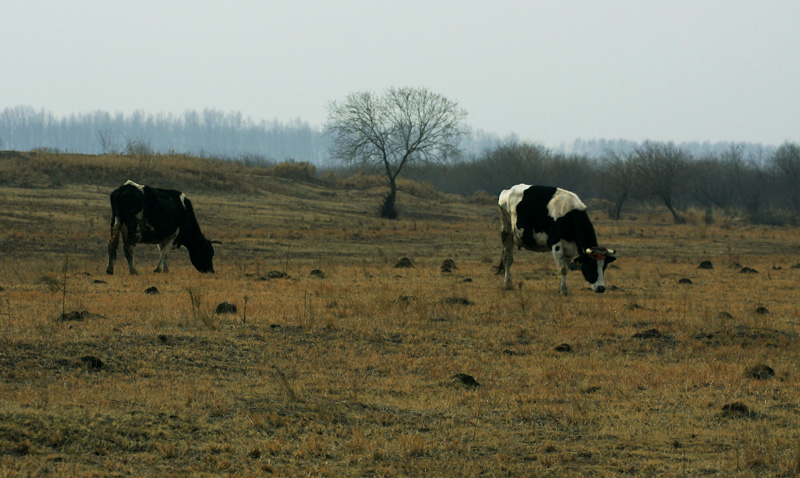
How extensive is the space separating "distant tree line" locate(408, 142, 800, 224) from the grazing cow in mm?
41176

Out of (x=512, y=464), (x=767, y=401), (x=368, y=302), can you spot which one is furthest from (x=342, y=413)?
(x=368, y=302)

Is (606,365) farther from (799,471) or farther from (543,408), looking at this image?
(799,471)

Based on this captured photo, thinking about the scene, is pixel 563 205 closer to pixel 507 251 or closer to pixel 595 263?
pixel 595 263

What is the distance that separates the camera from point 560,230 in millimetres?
15805

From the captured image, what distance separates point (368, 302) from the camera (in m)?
13.2

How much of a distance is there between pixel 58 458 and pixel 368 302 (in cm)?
803

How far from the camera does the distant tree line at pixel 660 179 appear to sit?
58.4 m

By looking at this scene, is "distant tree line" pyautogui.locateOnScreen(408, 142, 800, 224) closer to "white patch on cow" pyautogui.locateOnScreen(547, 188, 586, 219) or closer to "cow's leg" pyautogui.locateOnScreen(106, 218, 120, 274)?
"white patch on cow" pyautogui.locateOnScreen(547, 188, 586, 219)

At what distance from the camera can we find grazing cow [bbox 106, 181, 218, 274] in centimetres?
1748

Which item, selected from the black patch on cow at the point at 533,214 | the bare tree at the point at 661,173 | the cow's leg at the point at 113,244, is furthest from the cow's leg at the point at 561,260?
the bare tree at the point at 661,173

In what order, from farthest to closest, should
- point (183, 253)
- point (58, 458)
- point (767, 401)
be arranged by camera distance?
1. point (183, 253)
2. point (767, 401)
3. point (58, 458)

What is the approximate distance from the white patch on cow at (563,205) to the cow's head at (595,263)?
35.0 inches

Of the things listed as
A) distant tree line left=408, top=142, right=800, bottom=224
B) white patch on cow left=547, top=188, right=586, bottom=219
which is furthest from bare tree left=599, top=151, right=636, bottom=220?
white patch on cow left=547, top=188, right=586, bottom=219

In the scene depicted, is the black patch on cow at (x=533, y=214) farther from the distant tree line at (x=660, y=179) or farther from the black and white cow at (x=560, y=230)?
the distant tree line at (x=660, y=179)
